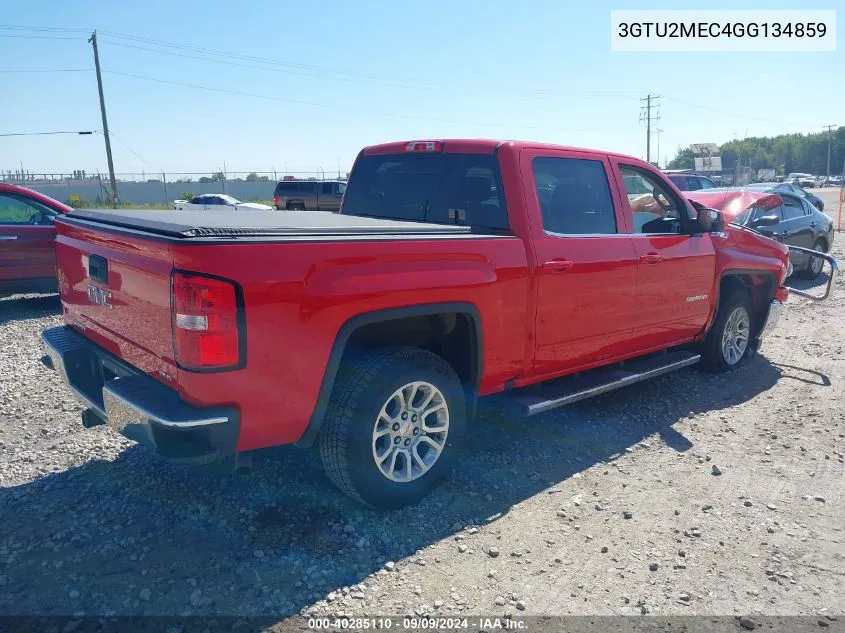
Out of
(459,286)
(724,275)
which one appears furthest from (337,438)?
(724,275)

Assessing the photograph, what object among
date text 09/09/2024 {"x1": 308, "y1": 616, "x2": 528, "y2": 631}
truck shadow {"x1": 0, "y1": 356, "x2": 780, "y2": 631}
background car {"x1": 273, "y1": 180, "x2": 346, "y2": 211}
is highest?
background car {"x1": 273, "y1": 180, "x2": 346, "y2": 211}

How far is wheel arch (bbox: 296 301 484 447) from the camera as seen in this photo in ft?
10.4

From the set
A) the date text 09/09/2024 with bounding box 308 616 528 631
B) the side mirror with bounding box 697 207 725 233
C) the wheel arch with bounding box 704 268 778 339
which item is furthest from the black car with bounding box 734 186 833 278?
the date text 09/09/2024 with bounding box 308 616 528 631

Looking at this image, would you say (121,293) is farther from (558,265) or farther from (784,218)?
(784,218)

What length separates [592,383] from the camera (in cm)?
471

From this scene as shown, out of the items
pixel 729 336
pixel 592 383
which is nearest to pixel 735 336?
pixel 729 336

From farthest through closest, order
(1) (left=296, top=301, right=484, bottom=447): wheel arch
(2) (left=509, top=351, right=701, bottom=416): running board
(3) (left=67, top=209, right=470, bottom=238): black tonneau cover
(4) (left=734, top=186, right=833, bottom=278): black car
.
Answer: (4) (left=734, top=186, right=833, bottom=278): black car < (2) (left=509, top=351, right=701, bottom=416): running board < (1) (left=296, top=301, right=484, bottom=447): wheel arch < (3) (left=67, top=209, right=470, bottom=238): black tonneau cover

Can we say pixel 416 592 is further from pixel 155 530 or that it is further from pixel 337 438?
pixel 155 530

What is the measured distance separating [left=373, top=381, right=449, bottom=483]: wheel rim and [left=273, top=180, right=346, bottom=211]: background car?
21935 mm

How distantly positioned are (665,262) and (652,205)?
31.2 inches

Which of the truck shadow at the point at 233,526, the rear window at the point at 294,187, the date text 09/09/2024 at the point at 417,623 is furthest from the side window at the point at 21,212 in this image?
the rear window at the point at 294,187

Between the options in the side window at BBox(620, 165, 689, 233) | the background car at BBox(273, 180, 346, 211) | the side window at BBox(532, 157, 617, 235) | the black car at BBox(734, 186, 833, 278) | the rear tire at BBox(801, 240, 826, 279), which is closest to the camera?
the side window at BBox(532, 157, 617, 235)

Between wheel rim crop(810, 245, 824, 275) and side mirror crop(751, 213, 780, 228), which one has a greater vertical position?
side mirror crop(751, 213, 780, 228)

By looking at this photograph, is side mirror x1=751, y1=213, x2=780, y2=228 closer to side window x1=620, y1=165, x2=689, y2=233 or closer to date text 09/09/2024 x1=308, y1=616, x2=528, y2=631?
side window x1=620, y1=165, x2=689, y2=233
